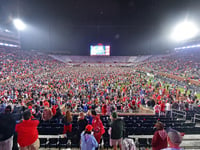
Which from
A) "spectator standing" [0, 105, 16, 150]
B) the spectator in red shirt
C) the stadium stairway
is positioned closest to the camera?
"spectator standing" [0, 105, 16, 150]

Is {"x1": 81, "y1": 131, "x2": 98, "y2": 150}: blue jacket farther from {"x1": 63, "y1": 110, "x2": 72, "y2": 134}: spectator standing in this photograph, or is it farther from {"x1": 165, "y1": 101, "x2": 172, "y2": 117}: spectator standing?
{"x1": 165, "y1": 101, "x2": 172, "y2": 117}: spectator standing

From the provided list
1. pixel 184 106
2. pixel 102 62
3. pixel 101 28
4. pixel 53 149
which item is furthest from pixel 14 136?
pixel 102 62

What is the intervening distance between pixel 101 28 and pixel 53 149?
40.6ft

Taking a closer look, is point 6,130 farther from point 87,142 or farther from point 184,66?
point 184,66

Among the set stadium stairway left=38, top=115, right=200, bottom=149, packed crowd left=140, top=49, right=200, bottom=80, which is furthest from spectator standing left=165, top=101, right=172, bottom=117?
packed crowd left=140, top=49, right=200, bottom=80

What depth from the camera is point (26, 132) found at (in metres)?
3.40

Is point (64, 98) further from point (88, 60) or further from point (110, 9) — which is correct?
point (88, 60)

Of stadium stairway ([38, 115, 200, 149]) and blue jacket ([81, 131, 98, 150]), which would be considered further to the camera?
stadium stairway ([38, 115, 200, 149])

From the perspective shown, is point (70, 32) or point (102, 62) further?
point (102, 62)

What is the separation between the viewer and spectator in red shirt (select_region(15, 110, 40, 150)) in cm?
339

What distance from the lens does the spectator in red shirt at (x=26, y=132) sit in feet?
11.1

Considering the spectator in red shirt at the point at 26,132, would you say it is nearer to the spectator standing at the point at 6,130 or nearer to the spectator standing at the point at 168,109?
the spectator standing at the point at 6,130

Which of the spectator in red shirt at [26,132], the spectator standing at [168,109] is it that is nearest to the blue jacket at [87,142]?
the spectator in red shirt at [26,132]

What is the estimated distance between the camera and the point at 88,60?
66.3 metres
